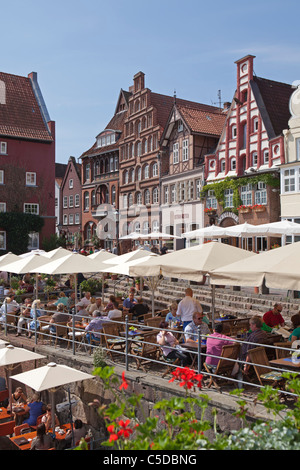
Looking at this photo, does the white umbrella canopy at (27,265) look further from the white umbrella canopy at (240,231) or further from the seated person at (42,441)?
the seated person at (42,441)

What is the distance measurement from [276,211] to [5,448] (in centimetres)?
2365

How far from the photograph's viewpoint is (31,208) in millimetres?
38625

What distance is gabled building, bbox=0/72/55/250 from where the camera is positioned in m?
37.8

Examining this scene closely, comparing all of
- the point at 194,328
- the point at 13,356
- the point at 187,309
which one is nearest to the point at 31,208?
the point at 13,356

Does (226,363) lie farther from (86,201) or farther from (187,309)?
(86,201)

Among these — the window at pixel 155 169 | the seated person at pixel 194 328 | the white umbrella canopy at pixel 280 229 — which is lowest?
the seated person at pixel 194 328

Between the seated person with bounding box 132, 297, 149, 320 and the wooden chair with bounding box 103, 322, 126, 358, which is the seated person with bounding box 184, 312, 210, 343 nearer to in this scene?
the wooden chair with bounding box 103, 322, 126, 358

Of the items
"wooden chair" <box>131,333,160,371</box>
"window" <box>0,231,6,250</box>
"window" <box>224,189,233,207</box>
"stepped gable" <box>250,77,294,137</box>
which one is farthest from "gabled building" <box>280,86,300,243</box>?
"window" <box>0,231,6,250</box>

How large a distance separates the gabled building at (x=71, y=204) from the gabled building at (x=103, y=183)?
2.34 m

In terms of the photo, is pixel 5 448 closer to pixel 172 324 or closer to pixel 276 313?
pixel 172 324

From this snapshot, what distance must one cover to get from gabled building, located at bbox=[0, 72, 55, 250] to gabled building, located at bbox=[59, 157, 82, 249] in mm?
12922

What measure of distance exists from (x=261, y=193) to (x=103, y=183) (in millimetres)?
23690

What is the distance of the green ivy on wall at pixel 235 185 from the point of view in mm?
27594

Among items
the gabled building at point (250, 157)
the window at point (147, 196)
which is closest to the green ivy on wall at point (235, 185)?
the gabled building at point (250, 157)
